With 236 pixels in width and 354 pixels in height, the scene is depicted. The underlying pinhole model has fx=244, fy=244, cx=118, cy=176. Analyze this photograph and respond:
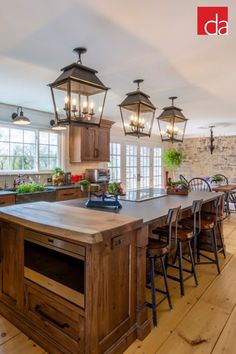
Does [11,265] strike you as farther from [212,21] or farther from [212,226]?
[212,21]

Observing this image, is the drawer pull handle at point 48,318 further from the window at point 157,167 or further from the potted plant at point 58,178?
the window at point 157,167

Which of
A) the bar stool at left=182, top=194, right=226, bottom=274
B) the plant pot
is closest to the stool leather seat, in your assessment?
the bar stool at left=182, top=194, right=226, bottom=274

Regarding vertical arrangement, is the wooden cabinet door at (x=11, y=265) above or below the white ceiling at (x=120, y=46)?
below

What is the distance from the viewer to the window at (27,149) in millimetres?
4723

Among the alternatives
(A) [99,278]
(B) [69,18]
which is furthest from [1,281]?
(B) [69,18]

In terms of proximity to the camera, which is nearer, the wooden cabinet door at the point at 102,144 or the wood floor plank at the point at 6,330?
the wood floor plank at the point at 6,330

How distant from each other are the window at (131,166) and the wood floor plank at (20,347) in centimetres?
587

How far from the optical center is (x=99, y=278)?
1.60m

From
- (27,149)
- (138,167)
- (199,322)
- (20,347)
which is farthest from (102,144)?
(20,347)

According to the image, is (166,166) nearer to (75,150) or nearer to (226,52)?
(75,150)

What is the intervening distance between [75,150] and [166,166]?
4.56m

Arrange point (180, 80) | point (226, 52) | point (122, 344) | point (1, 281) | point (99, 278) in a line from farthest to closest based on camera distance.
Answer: point (180, 80), point (226, 52), point (1, 281), point (122, 344), point (99, 278)

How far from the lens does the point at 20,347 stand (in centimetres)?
184

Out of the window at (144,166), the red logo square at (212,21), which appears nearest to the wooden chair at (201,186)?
the window at (144,166)
